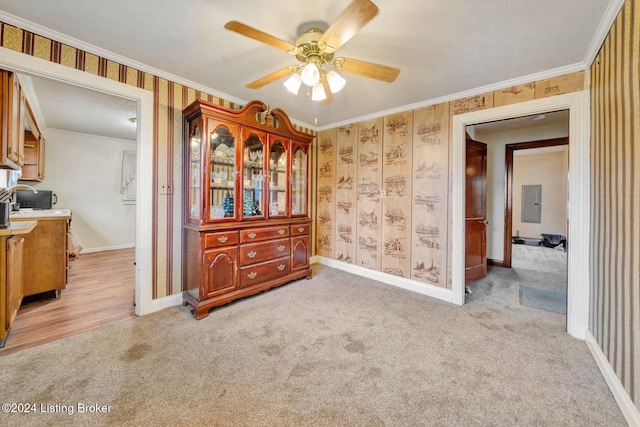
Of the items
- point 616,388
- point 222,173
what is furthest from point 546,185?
point 222,173

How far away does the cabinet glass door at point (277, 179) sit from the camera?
3.05 meters

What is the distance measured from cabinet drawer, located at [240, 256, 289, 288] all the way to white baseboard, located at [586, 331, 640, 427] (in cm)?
276

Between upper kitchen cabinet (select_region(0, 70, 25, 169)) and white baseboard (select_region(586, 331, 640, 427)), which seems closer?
white baseboard (select_region(586, 331, 640, 427))

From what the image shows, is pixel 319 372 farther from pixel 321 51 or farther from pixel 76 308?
pixel 76 308

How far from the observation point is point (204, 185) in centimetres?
240

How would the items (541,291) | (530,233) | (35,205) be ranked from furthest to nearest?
(530,233) → (35,205) → (541,291)

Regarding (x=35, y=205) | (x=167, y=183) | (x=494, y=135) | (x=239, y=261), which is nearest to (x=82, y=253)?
(x=35, y=205)

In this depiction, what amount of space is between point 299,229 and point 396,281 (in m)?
1.47

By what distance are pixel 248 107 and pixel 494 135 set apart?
13.8ft

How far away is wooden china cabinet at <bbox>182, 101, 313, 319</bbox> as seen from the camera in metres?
2.41

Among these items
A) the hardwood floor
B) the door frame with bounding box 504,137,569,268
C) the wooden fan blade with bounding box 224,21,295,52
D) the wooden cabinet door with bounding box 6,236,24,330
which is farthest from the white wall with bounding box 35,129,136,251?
the door frame with bounding box 504,137,569,268

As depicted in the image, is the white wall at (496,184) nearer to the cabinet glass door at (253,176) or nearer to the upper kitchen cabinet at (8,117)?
the cabinet glass door at (253,176)

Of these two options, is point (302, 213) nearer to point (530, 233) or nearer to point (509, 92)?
point (509, 92)

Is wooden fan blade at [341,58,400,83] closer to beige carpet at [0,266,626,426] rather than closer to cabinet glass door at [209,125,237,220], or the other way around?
cabinet glass door at [209,125,237,220]
